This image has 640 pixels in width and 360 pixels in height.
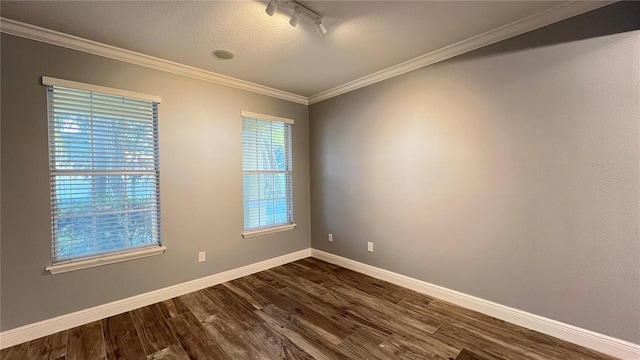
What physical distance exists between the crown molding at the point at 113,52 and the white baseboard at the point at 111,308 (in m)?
2.35

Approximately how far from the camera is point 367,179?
337 cm

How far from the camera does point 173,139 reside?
2836 millimetres

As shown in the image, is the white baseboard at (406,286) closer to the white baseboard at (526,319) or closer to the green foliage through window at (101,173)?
the white baseboard at (526,319)

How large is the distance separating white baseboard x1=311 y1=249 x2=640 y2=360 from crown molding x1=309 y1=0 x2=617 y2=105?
235 cm

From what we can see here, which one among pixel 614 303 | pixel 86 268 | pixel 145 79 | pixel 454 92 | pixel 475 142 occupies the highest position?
pixel 145 79

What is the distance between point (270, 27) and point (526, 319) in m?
3.24

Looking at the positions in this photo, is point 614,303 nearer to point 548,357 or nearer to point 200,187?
point 548,357

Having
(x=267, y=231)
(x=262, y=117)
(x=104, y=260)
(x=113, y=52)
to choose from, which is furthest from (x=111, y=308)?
(x=262, y=117)

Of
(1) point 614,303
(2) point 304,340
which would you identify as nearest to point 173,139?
(2) point 304,340

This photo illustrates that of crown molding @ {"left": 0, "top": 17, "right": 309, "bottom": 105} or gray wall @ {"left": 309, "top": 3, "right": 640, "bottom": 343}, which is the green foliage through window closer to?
crown molding @ {"left": 0, "top": 17, "right": 309, "bottom": 105}

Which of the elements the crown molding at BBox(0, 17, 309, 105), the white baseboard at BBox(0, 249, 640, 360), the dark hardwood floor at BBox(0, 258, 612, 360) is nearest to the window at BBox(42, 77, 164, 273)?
the crown molding at BBox(0, 17, 309, 105)

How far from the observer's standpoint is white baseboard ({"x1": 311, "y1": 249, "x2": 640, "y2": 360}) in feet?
5.93

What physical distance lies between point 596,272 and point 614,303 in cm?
22

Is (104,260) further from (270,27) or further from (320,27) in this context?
(320,27)
